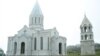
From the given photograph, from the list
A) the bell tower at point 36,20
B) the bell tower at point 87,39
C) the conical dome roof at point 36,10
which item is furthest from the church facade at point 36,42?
the bell tower at point 87,39

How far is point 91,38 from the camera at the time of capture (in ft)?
149

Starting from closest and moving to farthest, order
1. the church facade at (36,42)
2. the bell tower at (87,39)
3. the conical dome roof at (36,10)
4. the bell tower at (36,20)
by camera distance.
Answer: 1. the church facade at (36,42)
2. the bell tower at (36,20)
3. the conical dome roof at (36,10)
4. the bell tower at (87,39)

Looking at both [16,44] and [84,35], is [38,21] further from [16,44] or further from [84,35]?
[84,35]

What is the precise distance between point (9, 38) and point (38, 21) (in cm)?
626

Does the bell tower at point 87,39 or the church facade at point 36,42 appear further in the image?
the bell tower at point 87,39

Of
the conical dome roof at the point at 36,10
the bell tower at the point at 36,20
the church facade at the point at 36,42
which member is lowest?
the church facade at the point at 36,42

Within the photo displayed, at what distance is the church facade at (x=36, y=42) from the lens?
36719 mm

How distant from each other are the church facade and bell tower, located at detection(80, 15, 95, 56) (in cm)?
816

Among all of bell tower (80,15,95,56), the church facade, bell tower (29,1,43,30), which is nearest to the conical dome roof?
bell tower (29,1,43,30)

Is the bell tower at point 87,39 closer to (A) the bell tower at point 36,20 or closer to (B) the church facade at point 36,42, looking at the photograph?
(B) the church facade at point 36,42

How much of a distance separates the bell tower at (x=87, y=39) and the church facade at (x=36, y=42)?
8161 millimetres

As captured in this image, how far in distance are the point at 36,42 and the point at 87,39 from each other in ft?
44.5

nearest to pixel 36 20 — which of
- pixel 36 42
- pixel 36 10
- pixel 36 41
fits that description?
pixel 36 10

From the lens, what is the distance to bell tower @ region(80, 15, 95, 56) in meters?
45.3
